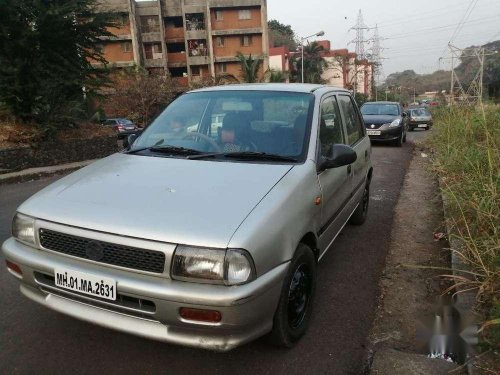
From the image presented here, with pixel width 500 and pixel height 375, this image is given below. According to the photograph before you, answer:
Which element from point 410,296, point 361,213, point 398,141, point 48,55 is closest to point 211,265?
point 410,296

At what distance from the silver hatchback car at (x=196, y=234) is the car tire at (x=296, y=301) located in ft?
0.03

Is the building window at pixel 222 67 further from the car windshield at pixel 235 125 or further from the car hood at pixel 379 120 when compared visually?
the car windshield at pixel 235 125

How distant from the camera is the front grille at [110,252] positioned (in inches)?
82.7

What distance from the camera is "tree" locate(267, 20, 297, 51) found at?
7650 cm

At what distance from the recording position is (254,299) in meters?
2.10

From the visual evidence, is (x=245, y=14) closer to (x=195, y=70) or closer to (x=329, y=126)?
(x=195, y=70)

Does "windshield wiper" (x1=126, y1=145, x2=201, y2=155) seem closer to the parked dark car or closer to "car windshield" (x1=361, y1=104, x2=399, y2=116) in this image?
the parked dark car

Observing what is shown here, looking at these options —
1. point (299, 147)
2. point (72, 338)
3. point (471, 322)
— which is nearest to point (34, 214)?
point (72, 338)

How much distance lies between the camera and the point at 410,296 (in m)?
3.35

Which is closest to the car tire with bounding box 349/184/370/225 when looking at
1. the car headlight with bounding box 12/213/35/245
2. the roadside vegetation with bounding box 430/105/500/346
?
the roadside vegetation with bounding box 430/105/500/346

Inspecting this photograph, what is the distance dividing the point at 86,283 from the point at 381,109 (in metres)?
13.7

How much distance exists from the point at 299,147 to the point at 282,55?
49946 mm

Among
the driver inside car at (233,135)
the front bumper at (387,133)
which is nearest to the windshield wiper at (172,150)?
the driver inside car at (233,135)

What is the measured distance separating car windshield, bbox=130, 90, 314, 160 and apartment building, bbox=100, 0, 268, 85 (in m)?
39.8
